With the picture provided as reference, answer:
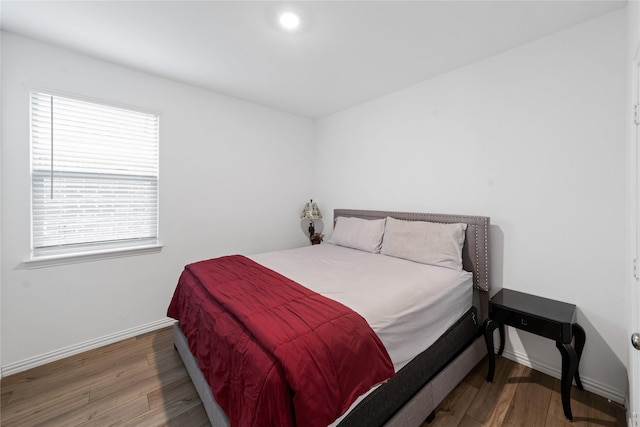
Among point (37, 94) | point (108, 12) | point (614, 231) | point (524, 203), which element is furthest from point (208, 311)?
point (614, 231)

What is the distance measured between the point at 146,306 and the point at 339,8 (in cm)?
316

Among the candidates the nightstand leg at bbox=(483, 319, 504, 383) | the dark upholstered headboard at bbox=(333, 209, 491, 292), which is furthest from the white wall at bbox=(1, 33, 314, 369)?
the nightstand leg at bbox=(483, 319, 504, 383)

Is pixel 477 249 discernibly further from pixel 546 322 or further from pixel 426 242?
pixel 546 322

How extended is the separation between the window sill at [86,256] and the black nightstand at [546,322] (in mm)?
3148

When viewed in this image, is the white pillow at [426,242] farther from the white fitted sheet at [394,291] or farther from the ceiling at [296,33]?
the ceiling at [296,33]

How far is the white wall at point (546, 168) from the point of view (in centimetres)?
172

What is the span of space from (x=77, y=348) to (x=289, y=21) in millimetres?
3247

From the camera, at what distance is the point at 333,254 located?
2768mm

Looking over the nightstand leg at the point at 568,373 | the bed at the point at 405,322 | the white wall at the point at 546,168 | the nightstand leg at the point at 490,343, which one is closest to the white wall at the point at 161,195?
the bed at the point at 405,322

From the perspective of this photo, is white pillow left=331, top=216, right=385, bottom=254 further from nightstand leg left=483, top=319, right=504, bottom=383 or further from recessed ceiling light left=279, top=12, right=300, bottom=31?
recessed ceiling light left=279, top=12, right=300, bottom=31

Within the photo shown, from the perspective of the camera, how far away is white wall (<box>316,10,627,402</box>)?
5.63ft

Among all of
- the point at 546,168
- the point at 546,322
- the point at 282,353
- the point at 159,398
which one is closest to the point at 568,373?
the point at 546,322

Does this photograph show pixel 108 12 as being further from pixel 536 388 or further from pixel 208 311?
pixel 536 388

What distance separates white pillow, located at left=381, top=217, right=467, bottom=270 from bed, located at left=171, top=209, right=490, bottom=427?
0.02m
